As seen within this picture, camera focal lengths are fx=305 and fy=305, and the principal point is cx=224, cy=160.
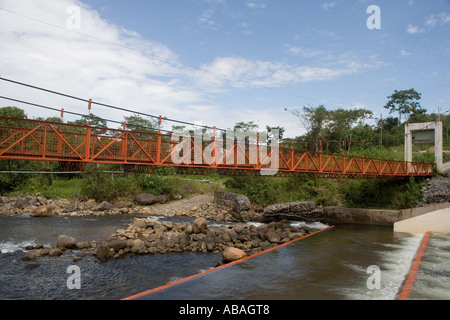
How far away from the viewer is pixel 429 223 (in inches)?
604

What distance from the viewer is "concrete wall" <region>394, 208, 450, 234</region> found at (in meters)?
14.9

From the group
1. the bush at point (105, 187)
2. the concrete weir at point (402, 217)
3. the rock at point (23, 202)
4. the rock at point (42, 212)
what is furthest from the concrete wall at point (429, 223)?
the rock at point (23, 202)

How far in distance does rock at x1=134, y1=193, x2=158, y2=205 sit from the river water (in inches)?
538

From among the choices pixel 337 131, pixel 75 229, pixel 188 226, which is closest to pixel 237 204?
pixel 188 226

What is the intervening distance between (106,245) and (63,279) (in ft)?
8.23

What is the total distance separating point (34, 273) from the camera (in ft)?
31.5

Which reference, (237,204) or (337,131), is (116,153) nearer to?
(237,204)

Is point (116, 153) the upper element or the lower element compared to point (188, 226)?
upper

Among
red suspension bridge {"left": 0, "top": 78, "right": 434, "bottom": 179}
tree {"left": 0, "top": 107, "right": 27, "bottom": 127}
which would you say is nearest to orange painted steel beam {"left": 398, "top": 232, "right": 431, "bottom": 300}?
red suspension bridge {"left": 0, "top": 78, "right": 434, "bottom": 179}

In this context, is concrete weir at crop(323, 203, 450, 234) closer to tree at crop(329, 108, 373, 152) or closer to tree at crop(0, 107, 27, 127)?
tree at crop(329, 108, 373, 152)

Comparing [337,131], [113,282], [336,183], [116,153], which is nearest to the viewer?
[113,282]

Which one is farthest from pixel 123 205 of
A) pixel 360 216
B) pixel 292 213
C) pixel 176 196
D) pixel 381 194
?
pixel 381 194

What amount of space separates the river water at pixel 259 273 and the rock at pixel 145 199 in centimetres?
1365

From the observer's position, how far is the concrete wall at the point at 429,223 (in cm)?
1488
